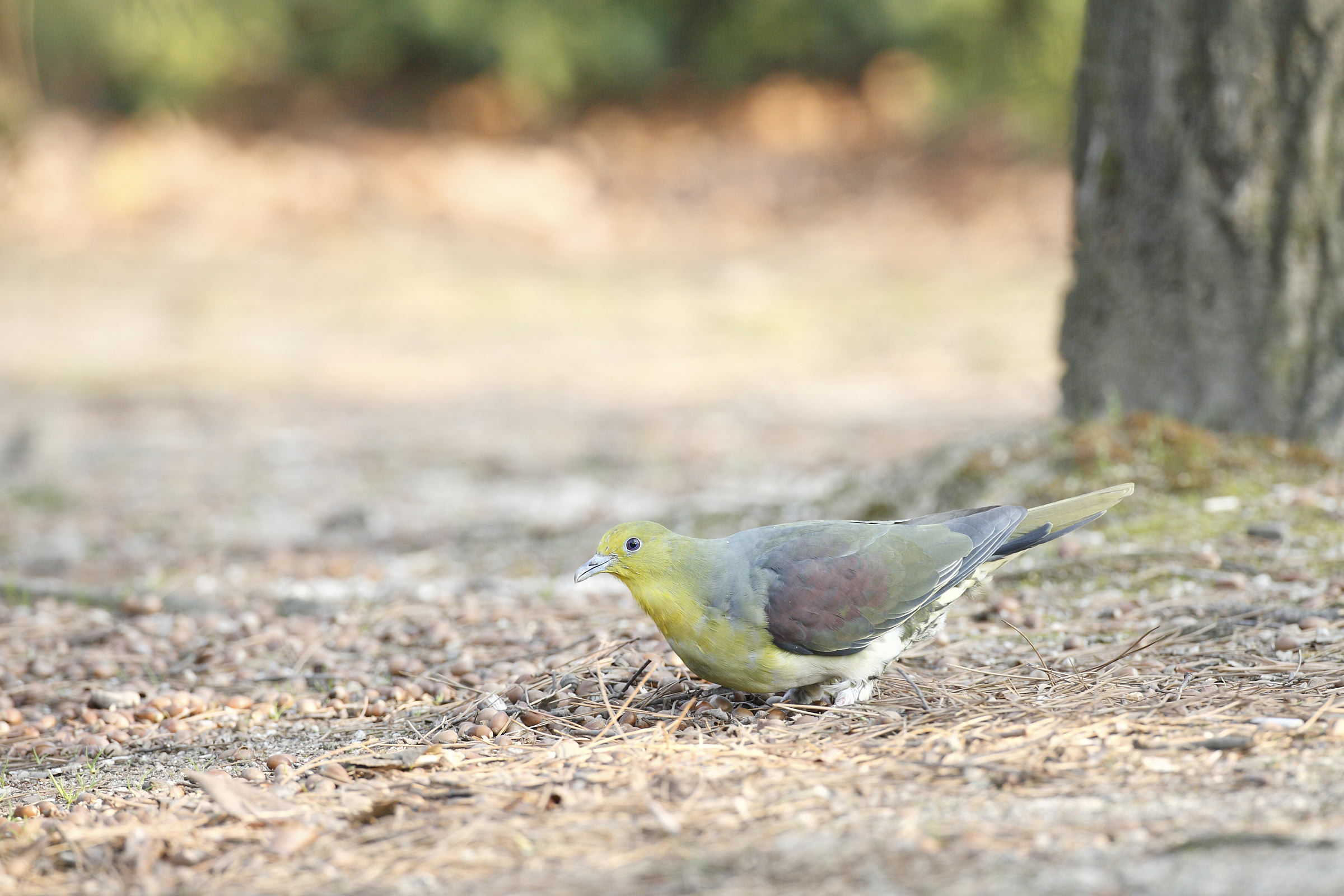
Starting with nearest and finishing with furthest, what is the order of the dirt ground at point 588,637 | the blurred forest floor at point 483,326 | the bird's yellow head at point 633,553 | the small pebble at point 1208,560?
1. the dirt ground at point 588,637
2. the bird's yellow head at point 633,553
3. the small pebble at point 1208,560
4. the blurred forest floor at point 483,326

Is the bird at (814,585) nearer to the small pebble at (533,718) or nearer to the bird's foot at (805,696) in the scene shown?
the bird's foot at (805,696)

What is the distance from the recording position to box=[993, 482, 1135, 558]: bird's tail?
10.7 ft

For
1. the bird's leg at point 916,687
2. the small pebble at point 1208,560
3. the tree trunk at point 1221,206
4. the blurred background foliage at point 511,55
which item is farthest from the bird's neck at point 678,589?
the blurred background foliage at point 511,55

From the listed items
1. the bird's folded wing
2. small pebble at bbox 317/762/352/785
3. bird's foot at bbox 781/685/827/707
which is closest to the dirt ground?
small pebble at bbox 317/762/352/785

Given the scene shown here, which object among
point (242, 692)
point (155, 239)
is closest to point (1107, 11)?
point (242, 692)

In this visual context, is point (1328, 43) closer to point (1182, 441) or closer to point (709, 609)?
point (1182, 441)

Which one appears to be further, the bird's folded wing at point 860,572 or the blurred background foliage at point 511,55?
the blurred background foliage at point 511,55

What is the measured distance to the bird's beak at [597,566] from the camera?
10.3 feet

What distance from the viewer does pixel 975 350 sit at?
443 inches

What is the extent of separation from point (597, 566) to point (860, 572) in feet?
2.08

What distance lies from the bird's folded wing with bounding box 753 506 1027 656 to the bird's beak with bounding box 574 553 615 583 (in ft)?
1.17

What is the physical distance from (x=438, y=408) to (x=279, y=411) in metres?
1.16

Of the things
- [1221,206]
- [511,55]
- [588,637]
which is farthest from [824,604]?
[511,55]

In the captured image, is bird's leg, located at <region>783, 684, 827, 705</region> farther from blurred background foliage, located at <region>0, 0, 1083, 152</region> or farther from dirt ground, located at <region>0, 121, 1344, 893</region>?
blurred background foliage, located at <region>0, 0, 1083, 152</region>
